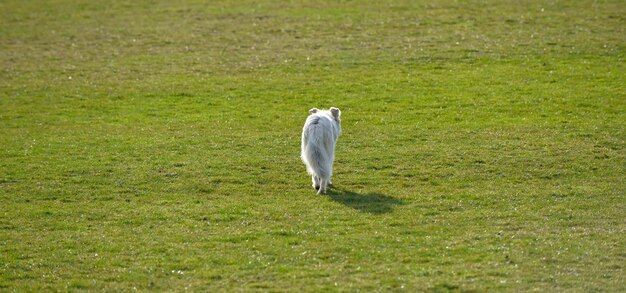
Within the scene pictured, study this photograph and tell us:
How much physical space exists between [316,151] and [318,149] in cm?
8

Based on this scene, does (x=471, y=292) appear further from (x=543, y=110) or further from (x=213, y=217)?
(x=543, y=110)

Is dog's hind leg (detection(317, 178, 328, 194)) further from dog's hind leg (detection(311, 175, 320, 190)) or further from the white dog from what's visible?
dog's hind leg (detection(311, 175, 320, 190))

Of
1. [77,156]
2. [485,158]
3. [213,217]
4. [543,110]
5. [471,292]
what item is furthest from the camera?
[543,110]

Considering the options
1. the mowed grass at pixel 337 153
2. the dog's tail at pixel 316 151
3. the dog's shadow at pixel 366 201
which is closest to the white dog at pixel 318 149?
the dog's tail at pixel 316 151

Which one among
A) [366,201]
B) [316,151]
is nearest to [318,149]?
[316,151]

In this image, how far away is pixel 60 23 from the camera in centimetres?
5369

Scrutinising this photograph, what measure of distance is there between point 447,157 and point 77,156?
39.7ft

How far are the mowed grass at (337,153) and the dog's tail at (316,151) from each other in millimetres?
820

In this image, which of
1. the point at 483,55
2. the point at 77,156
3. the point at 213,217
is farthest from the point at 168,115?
the point at 483,55

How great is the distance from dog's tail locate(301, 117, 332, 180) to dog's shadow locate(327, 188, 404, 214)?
0.71 meters

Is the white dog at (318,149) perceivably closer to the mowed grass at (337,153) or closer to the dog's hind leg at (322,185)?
the dog's hind leg at (322,185)

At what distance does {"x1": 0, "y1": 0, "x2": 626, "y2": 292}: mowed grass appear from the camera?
1872 cm

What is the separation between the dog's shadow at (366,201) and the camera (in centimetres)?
2230

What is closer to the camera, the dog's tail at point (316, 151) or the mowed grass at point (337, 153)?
the mowed grass at point (337, 153)
